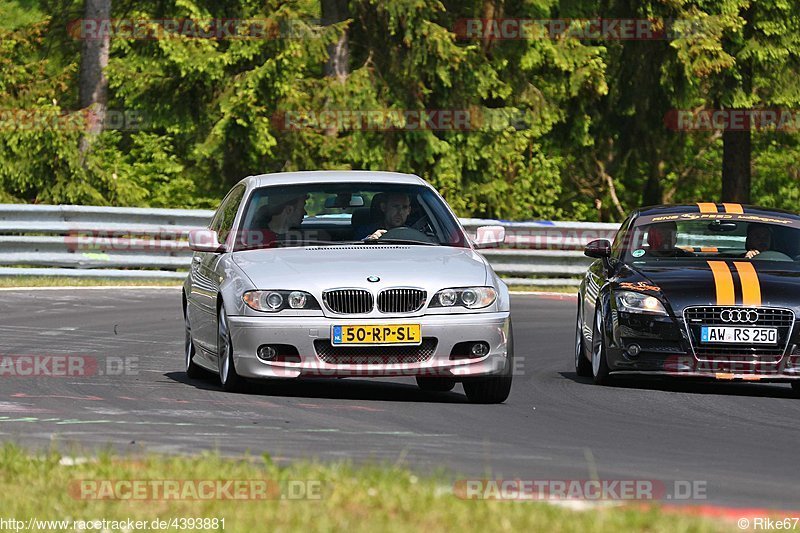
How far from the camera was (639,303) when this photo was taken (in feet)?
40.3

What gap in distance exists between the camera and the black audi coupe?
12.0 metres

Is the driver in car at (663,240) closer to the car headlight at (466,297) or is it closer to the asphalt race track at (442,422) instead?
the asphalt race track at (442,422)

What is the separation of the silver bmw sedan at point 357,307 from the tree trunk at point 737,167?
2455 cm

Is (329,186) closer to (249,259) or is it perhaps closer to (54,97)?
(249,259)

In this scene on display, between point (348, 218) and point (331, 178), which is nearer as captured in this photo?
point (348, 218)

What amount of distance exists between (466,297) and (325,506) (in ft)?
15.3

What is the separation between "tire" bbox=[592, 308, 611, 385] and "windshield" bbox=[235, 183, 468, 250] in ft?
4.90

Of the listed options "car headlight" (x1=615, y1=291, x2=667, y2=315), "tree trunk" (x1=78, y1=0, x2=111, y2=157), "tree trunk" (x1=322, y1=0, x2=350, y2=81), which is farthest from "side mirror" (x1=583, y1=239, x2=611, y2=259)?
"tree trunk" (x1=78, y1=0, x2=111, y2=157)

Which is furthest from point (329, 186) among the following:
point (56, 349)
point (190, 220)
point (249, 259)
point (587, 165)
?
point (587, 165)

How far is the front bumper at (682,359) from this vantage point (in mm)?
11938

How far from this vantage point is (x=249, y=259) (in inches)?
451

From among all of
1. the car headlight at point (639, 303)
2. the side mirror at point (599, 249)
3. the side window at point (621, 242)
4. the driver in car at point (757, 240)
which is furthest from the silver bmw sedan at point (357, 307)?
the driver in car at point (757, 240)

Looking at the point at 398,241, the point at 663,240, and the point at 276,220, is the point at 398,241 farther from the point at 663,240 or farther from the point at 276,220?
the point at 663,240

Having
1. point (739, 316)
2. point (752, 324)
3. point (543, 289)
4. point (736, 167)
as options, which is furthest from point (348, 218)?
point (736, 167)
